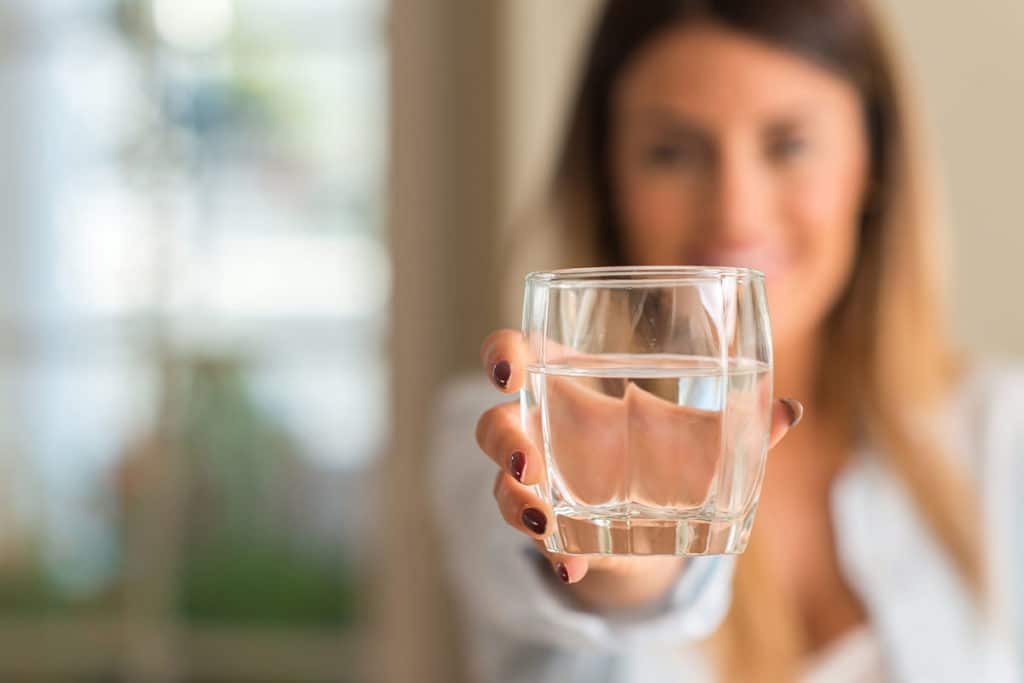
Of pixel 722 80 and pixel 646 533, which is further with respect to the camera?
pixel 722 80

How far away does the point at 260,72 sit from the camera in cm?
266

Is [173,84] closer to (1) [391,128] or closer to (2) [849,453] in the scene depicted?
(1) [391,128]

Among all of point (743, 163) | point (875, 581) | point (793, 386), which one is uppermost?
point (743, 163)

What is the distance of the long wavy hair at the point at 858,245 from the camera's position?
3.67 feet

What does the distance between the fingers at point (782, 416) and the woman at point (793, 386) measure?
0.25 meters

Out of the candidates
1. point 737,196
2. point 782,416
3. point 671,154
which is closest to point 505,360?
point 782,416

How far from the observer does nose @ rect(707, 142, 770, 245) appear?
2.71 ft

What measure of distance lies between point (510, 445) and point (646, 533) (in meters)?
0.07

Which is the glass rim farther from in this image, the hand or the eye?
the eye

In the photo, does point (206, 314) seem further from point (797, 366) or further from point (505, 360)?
point (505, 360)

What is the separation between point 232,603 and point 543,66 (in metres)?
1.46

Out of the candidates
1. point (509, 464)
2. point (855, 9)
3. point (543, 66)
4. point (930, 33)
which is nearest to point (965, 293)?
point (930, 33)

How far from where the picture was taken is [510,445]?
48 cm

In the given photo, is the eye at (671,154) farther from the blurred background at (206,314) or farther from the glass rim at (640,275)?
the blurred background at (206,314)
